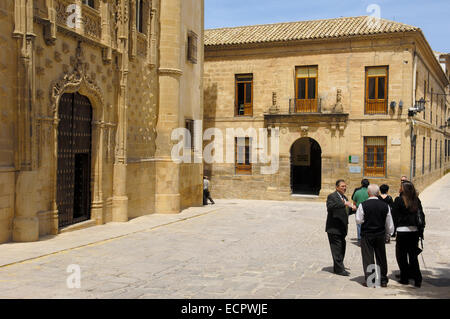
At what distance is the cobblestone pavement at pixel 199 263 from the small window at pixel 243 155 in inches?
401

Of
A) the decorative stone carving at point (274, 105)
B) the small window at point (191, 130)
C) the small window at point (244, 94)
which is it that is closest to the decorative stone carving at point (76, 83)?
the small window at point (191, 130)

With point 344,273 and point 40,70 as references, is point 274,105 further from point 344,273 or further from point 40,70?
point 344,273

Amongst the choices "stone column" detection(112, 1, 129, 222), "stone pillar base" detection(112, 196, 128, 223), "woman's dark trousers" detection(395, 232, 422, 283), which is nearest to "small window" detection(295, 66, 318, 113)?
"stone column" detection(112, 1, 129, 222)

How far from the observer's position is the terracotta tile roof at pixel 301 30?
73.9 ft

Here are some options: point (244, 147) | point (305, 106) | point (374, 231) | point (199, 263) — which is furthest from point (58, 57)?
point (305, 106)

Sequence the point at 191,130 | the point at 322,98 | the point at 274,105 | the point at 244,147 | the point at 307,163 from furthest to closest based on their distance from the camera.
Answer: the point at 307,163
the point at 244,147
the point at 274,105
the point at 322,98
the point at 191,130

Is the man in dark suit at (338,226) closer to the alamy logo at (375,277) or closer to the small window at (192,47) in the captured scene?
the alamy logo at (375,277)

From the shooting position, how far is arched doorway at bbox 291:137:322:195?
27.4m

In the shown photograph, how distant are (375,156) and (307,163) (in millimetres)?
5471

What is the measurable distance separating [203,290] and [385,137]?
695 inches

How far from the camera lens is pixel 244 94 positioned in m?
25.1

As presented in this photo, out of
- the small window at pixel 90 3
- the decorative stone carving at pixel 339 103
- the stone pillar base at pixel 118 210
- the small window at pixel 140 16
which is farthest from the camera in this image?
the decorative stone carving at pixel 339 103

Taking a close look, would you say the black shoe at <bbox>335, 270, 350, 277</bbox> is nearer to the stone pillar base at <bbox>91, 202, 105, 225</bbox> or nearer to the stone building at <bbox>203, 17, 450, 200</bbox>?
the stone pillar base at <bbox>91, 202, 105, 225</bbox>
